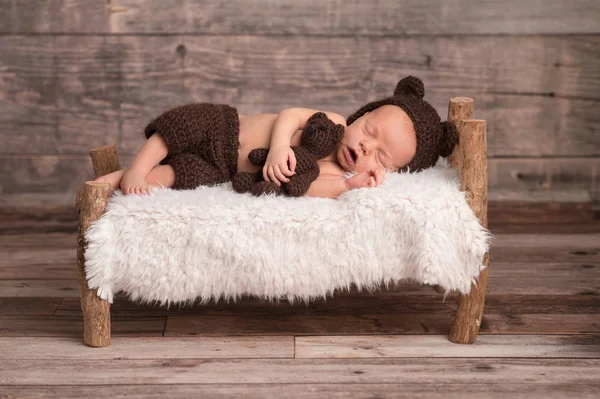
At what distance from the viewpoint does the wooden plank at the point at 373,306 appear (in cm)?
221

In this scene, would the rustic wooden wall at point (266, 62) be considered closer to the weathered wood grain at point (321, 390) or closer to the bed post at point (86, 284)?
the bed post at point (86, 284)

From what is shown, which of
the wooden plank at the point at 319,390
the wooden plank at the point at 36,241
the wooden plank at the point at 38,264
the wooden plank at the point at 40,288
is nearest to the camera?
the wooden plank at the point at 319,390

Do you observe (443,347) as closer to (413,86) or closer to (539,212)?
(413,86)

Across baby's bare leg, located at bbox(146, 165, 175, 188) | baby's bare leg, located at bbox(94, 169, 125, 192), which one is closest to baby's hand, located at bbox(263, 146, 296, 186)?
baby's bare leg, located at bbox(146, 165, 175, 188)

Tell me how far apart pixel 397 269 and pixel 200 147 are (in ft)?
2.08

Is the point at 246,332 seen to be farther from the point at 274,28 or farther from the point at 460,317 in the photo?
the point at 274,28

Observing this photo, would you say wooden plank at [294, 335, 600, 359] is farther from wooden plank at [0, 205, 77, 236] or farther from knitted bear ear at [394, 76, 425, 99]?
wooden plank at [0, 205, 77, 236]

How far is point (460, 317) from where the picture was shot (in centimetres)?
198

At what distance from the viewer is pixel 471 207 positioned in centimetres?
192

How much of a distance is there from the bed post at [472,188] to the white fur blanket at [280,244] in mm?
43

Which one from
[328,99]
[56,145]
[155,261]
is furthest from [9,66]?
[155,261]

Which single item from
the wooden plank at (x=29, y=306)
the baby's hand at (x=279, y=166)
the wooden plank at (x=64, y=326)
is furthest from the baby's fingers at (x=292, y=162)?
the wooden plank at (x=29, y=306)

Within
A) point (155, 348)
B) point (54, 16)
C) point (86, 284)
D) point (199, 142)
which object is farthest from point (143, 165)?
point (54, 16)

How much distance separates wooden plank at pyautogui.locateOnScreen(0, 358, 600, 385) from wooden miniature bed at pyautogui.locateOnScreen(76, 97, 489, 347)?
0.10 meters
